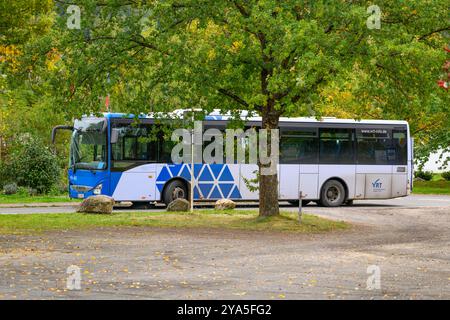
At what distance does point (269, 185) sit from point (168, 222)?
2643mm

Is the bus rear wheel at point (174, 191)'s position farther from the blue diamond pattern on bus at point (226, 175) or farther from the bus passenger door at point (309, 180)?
the bus passenger door at point (309, 180)

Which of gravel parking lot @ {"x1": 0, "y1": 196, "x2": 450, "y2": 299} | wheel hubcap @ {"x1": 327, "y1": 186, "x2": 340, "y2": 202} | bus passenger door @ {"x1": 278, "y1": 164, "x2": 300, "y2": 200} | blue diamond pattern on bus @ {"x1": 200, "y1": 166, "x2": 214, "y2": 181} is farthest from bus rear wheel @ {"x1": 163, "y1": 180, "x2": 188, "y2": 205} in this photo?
gravel parking lot @ {"x1": 0, "y1": 196, "x2": 450, "y2": 299}

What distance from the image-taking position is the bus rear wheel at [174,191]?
3067cm

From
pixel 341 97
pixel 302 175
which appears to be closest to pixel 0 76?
pixel 302 175

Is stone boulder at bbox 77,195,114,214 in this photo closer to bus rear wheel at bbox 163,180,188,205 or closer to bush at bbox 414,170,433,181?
bus rear wheel at bbox 163,180,188,205

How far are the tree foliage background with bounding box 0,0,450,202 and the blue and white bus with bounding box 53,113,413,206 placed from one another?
6460 mm

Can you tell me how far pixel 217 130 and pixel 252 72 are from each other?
9.58 m

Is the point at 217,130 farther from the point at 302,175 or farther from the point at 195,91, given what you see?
the point at 195,91

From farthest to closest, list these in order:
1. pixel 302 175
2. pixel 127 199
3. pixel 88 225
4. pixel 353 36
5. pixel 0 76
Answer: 1. pixel 302 175
2. pixel 127 199
3. pixel 0 76
4. pixel 88 225
5. pixel 353 36

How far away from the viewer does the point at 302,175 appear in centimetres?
3291

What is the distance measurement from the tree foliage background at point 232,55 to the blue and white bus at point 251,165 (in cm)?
646

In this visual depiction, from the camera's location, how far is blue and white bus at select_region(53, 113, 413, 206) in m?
30.1

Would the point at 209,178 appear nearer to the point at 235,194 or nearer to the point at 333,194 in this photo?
the point at 235,194

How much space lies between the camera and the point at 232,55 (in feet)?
70.4
